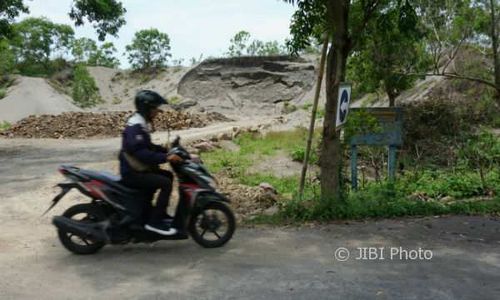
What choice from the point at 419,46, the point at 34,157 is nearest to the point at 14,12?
the point at 34,157

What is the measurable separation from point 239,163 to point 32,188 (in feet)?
16.3

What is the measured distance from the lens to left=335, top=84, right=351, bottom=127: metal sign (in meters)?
7.58

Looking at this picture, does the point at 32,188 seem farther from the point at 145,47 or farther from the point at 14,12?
the point at 145,47

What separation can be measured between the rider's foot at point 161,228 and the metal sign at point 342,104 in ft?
9.25

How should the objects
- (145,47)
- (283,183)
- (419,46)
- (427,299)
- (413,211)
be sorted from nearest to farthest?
(427,299) < (413,211) < (283,183) < (419,46) < (145,47)

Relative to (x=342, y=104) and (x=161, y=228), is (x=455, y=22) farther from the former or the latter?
(x=161, y=228)

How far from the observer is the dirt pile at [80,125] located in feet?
75.3

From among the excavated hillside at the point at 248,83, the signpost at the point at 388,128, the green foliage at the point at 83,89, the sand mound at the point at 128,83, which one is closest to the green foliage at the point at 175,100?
the sand mound at the point at 128,83

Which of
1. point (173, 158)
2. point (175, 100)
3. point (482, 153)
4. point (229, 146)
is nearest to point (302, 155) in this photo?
point (229, 146)

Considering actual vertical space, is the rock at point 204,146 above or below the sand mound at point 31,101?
below

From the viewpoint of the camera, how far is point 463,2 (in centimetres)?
1534

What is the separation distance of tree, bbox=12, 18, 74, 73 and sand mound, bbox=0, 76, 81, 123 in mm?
14121

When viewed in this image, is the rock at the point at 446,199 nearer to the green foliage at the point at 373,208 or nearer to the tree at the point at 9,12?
the green foliage at the point at 373,208

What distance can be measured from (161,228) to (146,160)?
0.71m
